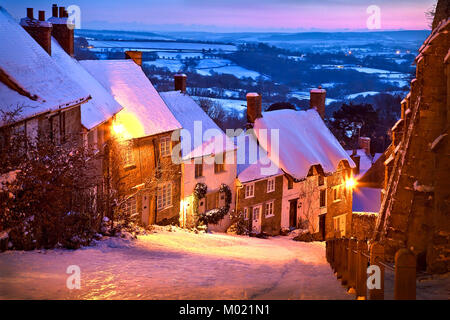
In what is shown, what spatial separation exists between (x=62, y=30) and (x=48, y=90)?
8510 mm

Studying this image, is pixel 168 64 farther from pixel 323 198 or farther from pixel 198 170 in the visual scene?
pixel 198 170

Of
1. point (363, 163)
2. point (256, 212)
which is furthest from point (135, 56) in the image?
point (363, 163)

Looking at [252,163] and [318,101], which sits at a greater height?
[318,101]

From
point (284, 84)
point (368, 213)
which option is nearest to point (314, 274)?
point (368, 213)

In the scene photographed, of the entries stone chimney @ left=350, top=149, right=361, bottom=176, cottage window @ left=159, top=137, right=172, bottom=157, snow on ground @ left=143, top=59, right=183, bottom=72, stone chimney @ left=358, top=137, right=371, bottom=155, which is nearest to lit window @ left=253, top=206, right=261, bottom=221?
cottage window @ left=159, top=137, right=172, bottom=157

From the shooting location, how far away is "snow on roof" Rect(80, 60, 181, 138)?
1144 inches

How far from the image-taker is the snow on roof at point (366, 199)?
43403 mm

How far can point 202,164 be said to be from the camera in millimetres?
34031

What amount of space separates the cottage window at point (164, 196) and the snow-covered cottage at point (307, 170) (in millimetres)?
9100

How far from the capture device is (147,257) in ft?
48.9

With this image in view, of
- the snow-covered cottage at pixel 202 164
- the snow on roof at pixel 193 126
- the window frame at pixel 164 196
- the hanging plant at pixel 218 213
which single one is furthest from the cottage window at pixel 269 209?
the window frame at pixel 164 196

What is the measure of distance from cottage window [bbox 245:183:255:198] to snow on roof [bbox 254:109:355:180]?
2.55 m

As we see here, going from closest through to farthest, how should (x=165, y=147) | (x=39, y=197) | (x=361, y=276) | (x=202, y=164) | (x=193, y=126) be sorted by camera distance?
1. (x=361, y=276)
2. (x=39, y=197)
3. (x=165, y=147)
4. (x=202, y=164)
5. (x=193, y=126)
